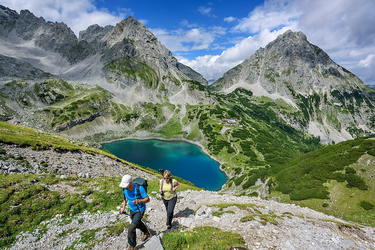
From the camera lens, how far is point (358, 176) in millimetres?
32469

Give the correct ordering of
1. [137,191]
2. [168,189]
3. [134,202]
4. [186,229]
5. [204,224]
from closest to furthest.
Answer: [134,202] < [137,191] < [168,189] < [186,229] < [204,224]

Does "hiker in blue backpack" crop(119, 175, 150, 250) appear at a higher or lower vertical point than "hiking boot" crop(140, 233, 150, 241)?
higher

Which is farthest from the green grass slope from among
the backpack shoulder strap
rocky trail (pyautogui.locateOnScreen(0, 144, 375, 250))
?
the backpack shoulder strap

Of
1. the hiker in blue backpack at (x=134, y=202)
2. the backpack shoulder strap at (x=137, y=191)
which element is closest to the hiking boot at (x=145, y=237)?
the hiker in blue backpack at (x=134, y=202)

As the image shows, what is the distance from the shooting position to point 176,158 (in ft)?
490

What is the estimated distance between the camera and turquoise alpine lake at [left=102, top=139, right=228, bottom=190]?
11769 centimetres

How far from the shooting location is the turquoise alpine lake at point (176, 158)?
11769cm

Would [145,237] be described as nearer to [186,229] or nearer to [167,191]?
[186,229]

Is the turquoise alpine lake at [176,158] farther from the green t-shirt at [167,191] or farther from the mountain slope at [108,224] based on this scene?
the green t-shirt at [167,191]

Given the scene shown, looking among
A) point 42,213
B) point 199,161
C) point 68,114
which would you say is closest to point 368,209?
point 42,213

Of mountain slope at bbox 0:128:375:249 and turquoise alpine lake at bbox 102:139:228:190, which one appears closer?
mountain slope at bbox 0:128:375:249

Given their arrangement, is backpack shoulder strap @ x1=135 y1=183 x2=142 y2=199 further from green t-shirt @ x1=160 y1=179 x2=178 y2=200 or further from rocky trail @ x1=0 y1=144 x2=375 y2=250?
green t-shirt @ x1=160 y1=179 x2=178 y2=200

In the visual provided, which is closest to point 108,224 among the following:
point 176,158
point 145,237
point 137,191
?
point 145,237

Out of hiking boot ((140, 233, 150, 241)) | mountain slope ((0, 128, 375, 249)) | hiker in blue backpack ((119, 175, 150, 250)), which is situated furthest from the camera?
hiking boot ((140, 233, 150, 241))
